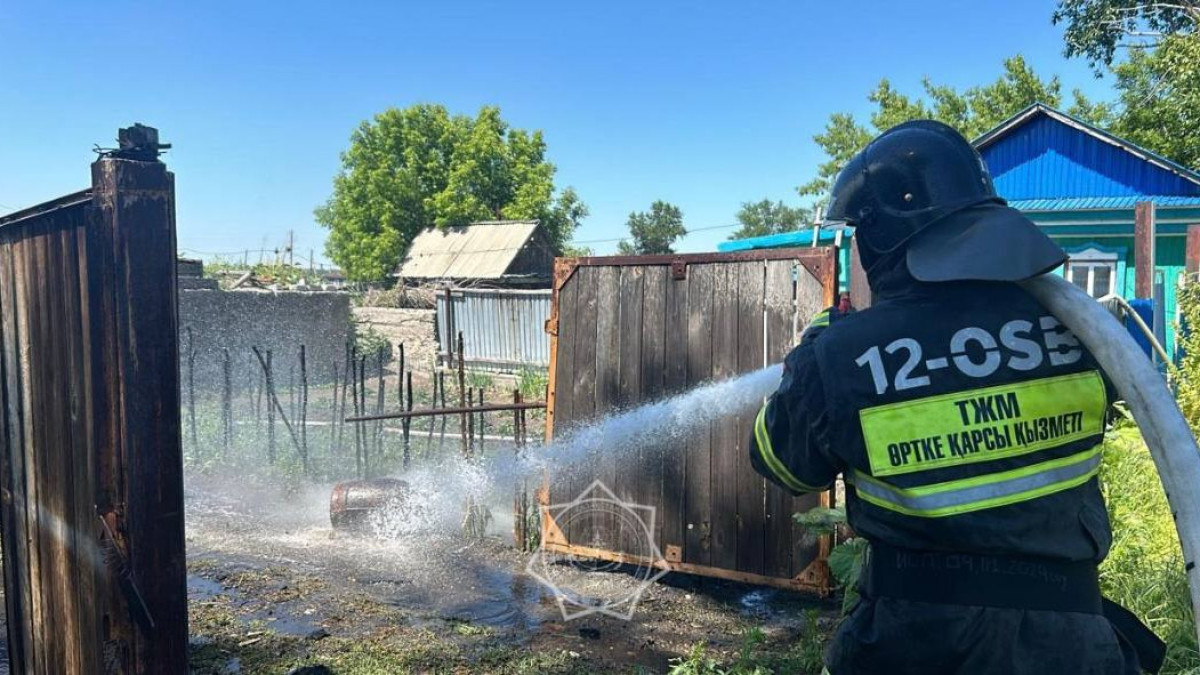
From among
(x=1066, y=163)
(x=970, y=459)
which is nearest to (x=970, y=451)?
(x=970, y=459)

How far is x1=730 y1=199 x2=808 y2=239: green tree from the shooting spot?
241ft

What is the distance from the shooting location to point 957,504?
5.65ft

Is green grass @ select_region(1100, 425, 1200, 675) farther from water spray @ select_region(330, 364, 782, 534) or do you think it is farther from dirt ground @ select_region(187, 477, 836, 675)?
water spray @ select_region(330, 364, 782, 534)

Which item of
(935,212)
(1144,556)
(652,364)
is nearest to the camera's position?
(935,212)

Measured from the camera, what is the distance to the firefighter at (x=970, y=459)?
67.6 inches

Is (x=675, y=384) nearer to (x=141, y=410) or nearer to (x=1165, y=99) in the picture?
(x=141, y=410)

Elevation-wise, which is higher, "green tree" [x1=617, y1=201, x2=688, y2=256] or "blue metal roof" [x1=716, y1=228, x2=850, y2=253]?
"green tree" [x1=617, y1=201, x2=688, y2=256]

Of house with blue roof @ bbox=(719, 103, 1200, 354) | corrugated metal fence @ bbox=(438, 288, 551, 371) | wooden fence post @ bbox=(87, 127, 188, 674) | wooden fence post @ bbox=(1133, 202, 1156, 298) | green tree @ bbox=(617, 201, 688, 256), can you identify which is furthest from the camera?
green tree @ bbox=(617, 201, 688, 256)

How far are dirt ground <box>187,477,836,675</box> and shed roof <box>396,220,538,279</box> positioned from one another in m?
16.8

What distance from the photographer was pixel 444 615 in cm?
502

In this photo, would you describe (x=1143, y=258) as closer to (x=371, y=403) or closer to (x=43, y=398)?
(x=43, y=398)

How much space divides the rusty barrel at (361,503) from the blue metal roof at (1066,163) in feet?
39.1

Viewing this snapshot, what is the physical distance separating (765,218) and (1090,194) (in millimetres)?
61860

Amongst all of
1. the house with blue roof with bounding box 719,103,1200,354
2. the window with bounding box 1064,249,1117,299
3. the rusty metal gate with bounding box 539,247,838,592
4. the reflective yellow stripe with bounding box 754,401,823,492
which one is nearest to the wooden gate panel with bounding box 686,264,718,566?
the rusty metal gate with bounding box 539,247,838,592
